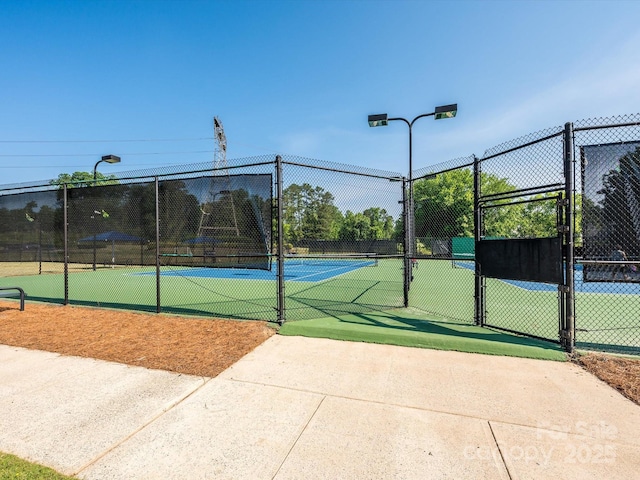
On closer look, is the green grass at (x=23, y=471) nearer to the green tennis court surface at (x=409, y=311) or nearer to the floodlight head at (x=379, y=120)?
the green tennis court surface at (x=409, y=311)

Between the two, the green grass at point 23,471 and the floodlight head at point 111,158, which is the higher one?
the floodlight head at point 111,158

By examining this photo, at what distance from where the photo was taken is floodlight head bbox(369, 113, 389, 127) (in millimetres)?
10359

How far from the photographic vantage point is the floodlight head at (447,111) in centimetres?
1019

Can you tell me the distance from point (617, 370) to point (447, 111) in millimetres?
8837

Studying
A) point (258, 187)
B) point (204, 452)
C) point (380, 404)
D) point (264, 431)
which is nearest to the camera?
point (204, 452)

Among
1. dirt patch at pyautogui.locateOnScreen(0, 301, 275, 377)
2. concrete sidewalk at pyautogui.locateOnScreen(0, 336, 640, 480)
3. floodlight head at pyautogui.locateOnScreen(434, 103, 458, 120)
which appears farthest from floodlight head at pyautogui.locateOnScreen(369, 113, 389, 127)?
concrete sidewalk at pyautogui.locateOnScreen(0, 336, 640, 480)

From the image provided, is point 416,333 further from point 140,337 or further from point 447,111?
point 447,111

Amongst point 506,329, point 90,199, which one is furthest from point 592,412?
point 90,199

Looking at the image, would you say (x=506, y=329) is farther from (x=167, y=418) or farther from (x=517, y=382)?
(x=167, y=418)

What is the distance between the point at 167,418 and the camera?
281 cm

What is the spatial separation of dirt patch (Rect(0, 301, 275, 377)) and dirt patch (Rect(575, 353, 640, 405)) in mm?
4312

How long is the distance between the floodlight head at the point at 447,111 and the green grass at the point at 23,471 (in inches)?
457

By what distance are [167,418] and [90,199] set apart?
6.84m

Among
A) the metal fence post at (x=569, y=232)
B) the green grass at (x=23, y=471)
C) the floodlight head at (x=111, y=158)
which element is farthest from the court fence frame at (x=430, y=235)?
the floodlight head at (x=111, y=158)
